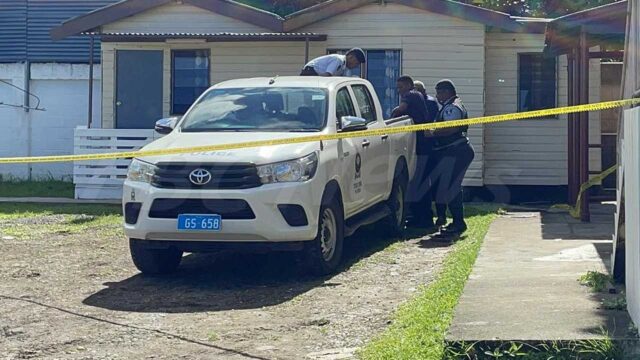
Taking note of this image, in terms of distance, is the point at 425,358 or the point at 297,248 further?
the point at 297,248

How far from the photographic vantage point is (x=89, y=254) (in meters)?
10.6

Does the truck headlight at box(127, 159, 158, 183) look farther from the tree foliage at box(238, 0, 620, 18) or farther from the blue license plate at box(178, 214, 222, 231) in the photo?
the tree foliage at box(238, 0, 620, 18)

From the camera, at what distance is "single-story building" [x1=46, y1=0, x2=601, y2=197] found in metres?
16.5

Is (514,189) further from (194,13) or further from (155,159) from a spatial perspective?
(155,159)

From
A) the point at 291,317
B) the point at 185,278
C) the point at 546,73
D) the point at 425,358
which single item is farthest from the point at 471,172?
the point at 425,358

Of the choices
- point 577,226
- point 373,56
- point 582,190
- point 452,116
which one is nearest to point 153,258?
point 452,116

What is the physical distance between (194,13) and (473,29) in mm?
4688

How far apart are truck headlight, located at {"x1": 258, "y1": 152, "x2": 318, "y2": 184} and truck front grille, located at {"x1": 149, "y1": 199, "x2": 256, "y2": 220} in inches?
11.4

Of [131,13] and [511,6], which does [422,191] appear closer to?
[131,13]

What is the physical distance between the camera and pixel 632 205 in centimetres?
589

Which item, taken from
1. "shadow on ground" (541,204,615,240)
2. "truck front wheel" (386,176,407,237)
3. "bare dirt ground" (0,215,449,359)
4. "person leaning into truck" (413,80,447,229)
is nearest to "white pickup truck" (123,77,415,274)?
"bare dirt ground" (0,215,449,359)

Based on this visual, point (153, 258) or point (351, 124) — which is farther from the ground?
point (351, 124)

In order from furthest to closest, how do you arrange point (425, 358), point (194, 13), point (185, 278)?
1. point (194, 13)
2. point (185, 278)
3. point (425, 358)

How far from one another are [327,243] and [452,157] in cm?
308
